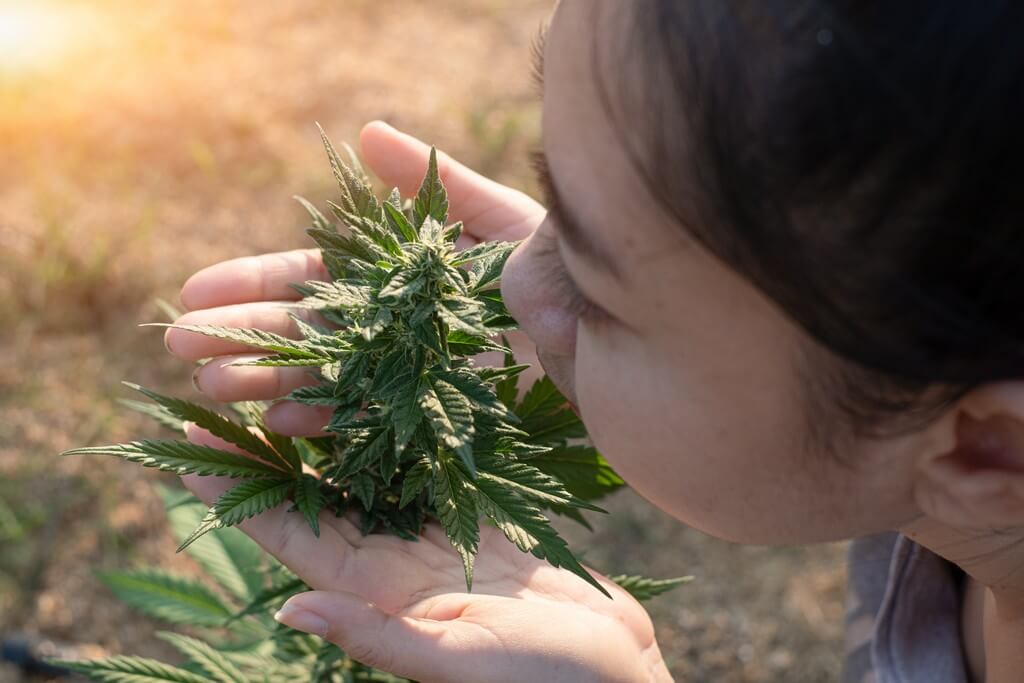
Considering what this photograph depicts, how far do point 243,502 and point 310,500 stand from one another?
101mm

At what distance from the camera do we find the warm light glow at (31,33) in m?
3.47

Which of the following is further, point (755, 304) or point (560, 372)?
point (560, 372)

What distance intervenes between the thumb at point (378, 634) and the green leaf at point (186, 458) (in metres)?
0.20

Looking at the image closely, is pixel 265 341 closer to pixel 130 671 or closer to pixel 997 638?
pixel 130 671

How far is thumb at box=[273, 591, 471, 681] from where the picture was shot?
1170 millimetres

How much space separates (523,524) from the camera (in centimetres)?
112

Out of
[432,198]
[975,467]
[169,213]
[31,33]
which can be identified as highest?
[31,33]

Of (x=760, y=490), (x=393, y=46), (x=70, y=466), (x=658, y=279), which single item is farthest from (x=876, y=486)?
(x=393, y=46)

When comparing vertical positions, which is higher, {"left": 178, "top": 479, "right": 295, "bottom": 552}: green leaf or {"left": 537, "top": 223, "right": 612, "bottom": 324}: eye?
{"left": 537, "top": 223, "right": 612, "bottom": 324}: eye

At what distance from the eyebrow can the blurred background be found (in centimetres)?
181

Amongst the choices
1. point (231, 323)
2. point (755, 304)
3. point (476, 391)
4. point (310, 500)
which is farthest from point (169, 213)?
point (755, 304)

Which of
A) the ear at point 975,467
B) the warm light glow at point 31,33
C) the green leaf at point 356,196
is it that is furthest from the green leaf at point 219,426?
the warm light glow at point 31,33

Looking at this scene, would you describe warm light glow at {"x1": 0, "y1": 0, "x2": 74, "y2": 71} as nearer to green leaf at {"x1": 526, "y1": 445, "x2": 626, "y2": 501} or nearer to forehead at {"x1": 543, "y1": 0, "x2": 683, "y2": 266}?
green leaf at {"x1": 526, "y1": 445, "x2": 626, "y2": 501}

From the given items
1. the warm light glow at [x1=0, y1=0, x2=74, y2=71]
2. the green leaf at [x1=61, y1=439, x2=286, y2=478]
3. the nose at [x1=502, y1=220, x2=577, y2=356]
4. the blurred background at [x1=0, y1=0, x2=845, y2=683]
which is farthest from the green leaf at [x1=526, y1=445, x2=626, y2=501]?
the warm light glow at [x1=0, y1=0, x2=74, y2=71]
